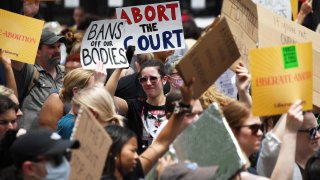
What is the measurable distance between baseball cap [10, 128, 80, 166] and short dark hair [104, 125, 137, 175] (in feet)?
1.62

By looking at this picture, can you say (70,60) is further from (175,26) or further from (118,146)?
(118,146)

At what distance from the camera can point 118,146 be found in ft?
22.4

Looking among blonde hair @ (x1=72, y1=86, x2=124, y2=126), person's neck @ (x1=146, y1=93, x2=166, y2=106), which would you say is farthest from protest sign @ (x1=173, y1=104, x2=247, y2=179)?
person's neck @ (x1=146, y1=93, x2=166, y2=106)

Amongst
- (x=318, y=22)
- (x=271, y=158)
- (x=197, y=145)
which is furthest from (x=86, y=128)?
(x=318, y=22)

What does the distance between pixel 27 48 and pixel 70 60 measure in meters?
1.53

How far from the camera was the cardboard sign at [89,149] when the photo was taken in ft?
21.3

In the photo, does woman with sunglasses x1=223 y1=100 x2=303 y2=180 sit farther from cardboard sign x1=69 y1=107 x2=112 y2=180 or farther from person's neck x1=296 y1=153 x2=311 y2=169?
cardboard sign x1=69 y1=107 x2=112 y2=180

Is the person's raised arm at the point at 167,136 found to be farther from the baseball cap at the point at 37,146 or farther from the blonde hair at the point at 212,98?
the blonde hair at the point at 212,98

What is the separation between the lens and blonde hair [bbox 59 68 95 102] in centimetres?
916

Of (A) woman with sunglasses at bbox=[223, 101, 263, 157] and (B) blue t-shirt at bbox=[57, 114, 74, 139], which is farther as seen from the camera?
(B) blue t-shirt at bbox=[57, 114, 74, 139]

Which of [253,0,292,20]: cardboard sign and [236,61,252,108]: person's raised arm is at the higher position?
[236,61,252,108]: person's raised arm

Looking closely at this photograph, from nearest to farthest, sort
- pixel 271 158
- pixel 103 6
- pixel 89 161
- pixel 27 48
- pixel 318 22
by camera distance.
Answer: pixel 89 161, pixel 271 158, pixel 27 48, pixel 318 22, pixel 103 6

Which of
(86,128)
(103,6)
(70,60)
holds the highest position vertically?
(86,128)

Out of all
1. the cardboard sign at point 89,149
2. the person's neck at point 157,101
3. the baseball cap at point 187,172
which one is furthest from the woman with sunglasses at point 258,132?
the person's neck at point 157,101
